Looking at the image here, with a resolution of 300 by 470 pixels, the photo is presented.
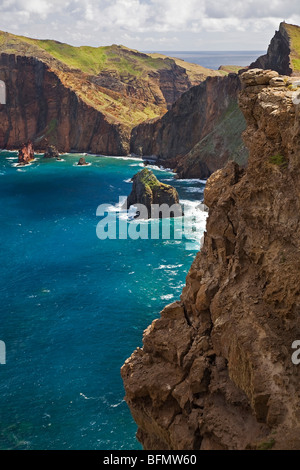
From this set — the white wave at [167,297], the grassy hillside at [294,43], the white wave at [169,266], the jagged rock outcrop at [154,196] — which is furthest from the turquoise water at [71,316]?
the grassy hillside at [294,43]

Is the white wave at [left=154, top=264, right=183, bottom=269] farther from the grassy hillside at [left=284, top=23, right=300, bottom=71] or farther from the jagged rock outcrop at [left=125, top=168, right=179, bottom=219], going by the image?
the grassy hillside at [left=284, top=23, right=300, bottom=71]

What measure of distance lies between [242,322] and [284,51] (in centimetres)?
15344

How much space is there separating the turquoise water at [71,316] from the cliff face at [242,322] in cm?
2073

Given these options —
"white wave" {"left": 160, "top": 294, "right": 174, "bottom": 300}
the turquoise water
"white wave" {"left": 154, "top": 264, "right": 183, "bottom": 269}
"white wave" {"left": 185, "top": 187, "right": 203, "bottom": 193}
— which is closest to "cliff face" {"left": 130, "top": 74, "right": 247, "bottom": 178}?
"white wave" {"left": 185, "top": 187, "right": 203, "bottom": 193}

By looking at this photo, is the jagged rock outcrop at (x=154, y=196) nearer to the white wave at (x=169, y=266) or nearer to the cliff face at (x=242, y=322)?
the white wave at (x=169, y=266)

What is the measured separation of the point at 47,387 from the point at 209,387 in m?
33.4

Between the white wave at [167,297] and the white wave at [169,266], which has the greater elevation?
the white wave at [169,266]

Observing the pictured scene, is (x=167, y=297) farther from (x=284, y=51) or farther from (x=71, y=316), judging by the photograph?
(x=284, y=51)

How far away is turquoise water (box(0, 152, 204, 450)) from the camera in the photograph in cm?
4803

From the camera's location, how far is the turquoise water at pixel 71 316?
48.0m

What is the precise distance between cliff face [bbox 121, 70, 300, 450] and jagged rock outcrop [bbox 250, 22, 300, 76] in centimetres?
12778

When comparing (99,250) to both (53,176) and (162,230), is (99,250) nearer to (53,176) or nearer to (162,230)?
(162,230)

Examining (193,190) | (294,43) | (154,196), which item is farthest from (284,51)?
(154,196)
